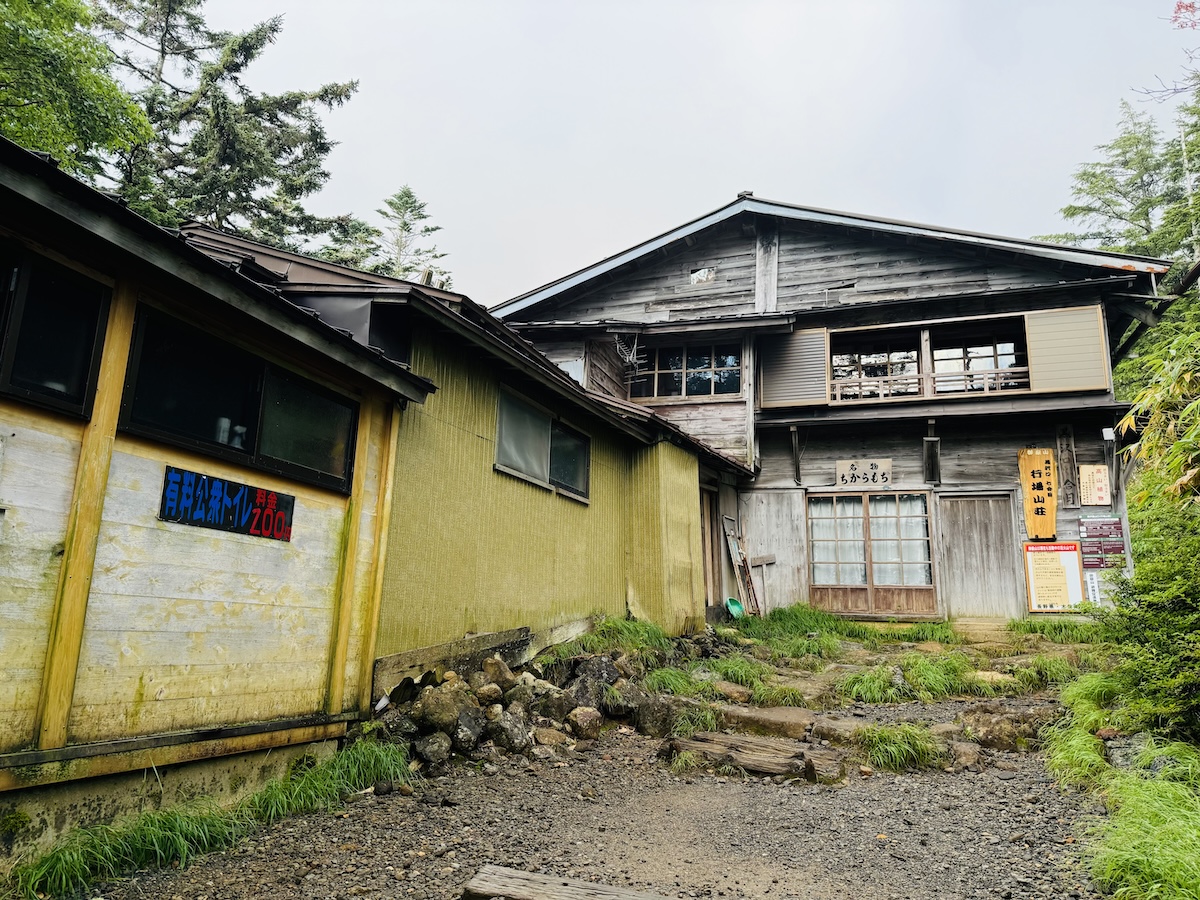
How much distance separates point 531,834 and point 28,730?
8.28ft

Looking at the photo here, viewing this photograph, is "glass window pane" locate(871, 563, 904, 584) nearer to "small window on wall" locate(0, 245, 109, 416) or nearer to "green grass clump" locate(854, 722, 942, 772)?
"green grass clump" locate(854, 722, 942, 772)

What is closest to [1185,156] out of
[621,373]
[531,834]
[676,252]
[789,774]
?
[676,252]

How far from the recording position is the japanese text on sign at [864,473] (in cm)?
1309

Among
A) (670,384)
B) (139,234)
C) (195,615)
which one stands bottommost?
(195,615)

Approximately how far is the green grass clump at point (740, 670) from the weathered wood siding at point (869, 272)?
812cm

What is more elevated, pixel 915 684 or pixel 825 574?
pixel 825 574

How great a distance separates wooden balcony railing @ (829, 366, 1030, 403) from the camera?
12461 mm

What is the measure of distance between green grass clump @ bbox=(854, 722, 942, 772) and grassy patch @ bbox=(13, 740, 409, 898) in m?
3.62

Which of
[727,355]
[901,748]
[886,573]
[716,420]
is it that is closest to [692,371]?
[727,355]

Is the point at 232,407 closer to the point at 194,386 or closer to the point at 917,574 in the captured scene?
the point at 194,386

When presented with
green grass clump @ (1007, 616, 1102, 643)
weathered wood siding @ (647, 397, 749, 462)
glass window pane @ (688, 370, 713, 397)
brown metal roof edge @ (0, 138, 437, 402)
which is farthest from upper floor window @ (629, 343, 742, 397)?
brown metal roof edge @ (0, 138, 437, 402)

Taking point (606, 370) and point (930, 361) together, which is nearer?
point (930, 361)

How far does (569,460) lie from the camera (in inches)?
349

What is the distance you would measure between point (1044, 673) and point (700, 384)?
24.3ft
